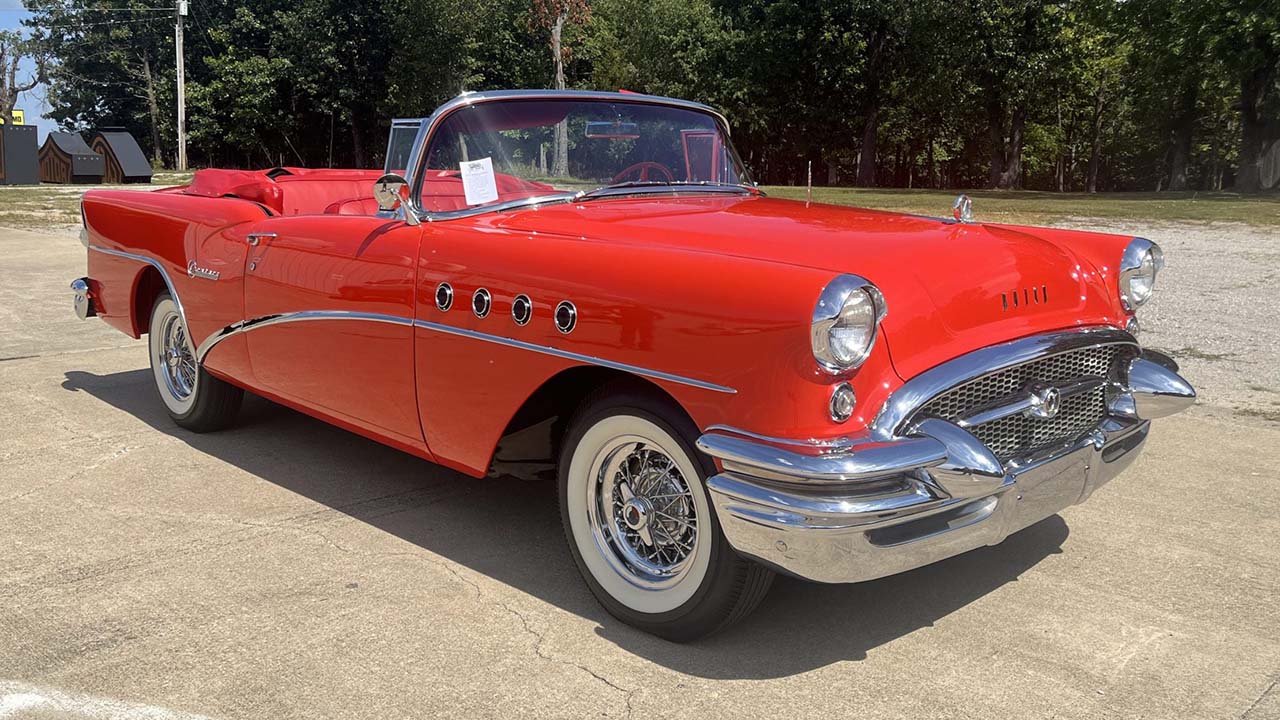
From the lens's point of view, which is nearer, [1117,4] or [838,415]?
[838,415]

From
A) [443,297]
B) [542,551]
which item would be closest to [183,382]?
[443,297]

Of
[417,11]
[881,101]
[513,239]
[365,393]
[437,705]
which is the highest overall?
[417,11]

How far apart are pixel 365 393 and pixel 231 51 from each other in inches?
1802


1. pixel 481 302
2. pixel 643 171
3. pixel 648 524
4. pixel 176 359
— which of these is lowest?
pixel 648 524

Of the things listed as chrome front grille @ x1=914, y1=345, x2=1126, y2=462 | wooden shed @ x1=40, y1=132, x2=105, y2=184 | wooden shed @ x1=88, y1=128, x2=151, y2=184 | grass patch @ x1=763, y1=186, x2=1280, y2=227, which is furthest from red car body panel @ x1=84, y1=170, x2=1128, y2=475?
wooden shed @ x1=40, y1=132, x2=105, y2=184

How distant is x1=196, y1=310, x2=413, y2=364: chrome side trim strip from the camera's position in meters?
3.66

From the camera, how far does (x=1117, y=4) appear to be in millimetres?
30125

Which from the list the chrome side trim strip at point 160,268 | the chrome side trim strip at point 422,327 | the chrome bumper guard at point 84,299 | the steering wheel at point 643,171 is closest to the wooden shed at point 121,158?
the chrome bumper guard at point 84,299

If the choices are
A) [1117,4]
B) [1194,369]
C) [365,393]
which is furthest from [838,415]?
[1117,4]

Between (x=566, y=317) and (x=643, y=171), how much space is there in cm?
124

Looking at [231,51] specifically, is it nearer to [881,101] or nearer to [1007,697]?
[881,101]

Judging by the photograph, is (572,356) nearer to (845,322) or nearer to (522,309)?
(522,309)

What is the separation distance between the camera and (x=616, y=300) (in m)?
2.90

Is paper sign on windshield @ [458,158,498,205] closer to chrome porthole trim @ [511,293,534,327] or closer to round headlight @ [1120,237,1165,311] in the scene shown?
chrome porthole trim @ [511,293,534,327]
